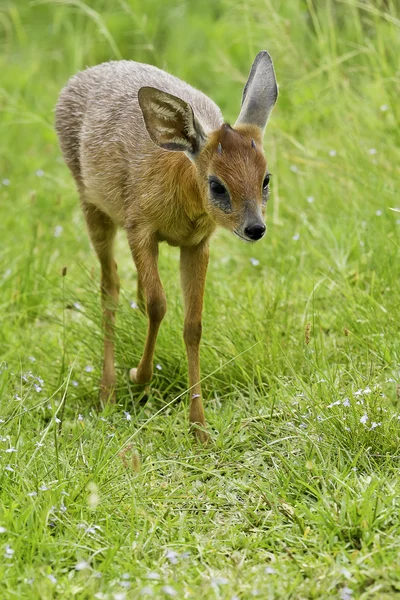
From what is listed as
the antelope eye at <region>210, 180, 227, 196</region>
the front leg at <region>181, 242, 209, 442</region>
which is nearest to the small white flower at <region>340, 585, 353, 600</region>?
the front leg at <region>181, 242, 209, 442</region>

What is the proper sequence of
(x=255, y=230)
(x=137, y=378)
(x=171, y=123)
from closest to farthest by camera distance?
(x=255, y=230), (x=171, y=123), (x=137, y=378)

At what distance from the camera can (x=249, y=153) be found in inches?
150

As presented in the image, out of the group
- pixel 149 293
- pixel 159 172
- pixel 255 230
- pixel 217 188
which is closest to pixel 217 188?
pixel 217 188

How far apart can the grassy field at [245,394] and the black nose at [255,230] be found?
54cm

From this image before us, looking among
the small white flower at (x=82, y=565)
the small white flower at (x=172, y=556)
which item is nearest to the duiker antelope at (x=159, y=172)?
the small white flower at (x=172, y=556)

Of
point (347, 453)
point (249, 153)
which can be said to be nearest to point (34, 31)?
point (249, 153)

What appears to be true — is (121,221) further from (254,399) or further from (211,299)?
(254,399)

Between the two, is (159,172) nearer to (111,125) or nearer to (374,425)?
(111,125)

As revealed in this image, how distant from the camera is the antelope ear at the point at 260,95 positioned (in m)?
4.10

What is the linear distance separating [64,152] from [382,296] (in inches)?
73.2

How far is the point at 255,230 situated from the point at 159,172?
746mm

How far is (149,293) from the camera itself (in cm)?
423

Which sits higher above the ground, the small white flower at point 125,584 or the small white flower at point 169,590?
the small white flower at point 169,590

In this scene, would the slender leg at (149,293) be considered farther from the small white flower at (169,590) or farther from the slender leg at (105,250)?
the small white flower at (169,590)
